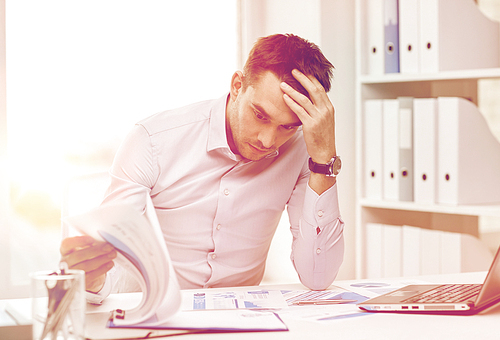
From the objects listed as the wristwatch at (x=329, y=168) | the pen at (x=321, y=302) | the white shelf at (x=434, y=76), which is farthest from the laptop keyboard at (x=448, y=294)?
the white shelf at (x=434, y=76)

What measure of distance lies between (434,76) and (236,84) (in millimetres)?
987

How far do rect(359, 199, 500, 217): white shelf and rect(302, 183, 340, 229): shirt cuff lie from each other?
838mm

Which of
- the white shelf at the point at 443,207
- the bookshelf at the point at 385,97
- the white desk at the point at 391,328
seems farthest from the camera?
the bookshelf at the point at 385,97

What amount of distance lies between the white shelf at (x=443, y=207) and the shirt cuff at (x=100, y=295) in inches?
54.3

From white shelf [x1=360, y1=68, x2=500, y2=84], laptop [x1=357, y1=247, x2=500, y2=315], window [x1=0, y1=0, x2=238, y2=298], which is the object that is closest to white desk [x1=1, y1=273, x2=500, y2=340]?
laptop [x1=357, y1=247, x2=500, y2=315]

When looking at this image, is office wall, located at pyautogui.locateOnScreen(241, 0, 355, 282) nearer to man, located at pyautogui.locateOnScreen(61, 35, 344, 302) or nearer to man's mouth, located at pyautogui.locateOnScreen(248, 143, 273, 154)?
man, located at pyautogui.locateOnScreen(61, 35, 344, 302)

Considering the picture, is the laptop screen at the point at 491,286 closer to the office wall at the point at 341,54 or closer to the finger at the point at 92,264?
the finger at the point at 92,264

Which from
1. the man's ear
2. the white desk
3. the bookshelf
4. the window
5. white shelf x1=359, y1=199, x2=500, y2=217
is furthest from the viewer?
the bookshelf

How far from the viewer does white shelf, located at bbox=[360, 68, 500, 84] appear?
198 centimetres

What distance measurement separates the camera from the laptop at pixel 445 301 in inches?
38.5

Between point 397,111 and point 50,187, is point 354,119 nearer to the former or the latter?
point 397,111

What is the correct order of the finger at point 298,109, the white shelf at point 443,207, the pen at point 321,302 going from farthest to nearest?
the white shelf at point 443,207
the finger at point 298,109
the pen at point 321,302

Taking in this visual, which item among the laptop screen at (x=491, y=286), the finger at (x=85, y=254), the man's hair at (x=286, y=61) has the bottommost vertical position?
the laptop screen at (x=491, y=286)

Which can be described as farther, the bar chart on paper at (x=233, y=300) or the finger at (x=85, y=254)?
the bar chart on paper at (x=233, y=300)
